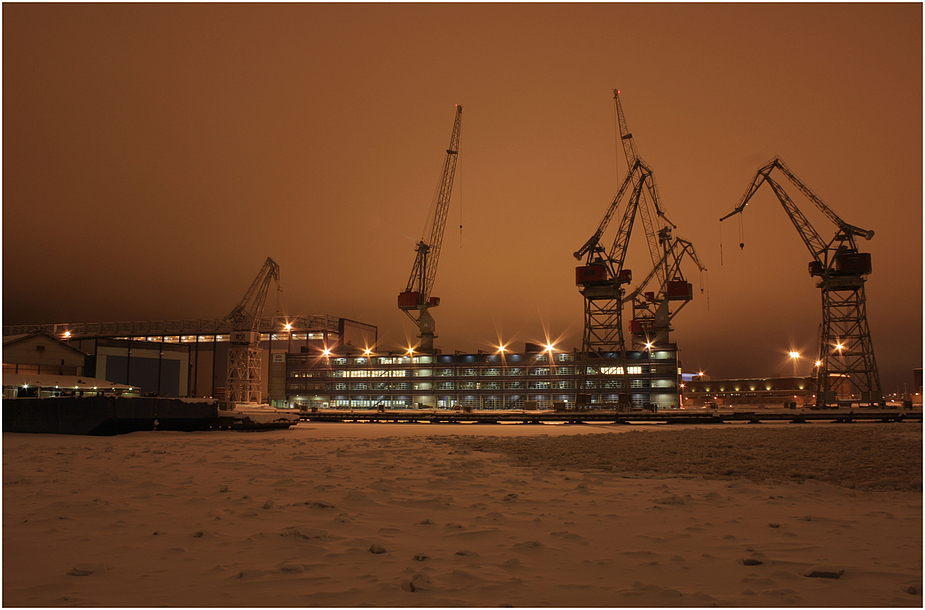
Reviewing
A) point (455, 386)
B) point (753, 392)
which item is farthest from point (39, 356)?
point (753, 392)

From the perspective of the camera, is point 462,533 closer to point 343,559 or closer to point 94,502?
point 343,559

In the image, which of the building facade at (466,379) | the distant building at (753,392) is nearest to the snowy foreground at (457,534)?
the building facade at (466,379)

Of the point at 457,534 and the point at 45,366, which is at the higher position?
the point at 45,366

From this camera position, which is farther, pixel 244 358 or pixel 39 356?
pixel 244 358

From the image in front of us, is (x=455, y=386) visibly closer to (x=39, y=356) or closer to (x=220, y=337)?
(x=220, y=337)

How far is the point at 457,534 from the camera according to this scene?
876cm

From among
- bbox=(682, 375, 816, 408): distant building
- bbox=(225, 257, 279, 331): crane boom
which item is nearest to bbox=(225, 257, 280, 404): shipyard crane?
bbox=(225, 257, 279, 331): crane boom

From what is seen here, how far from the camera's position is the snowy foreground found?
20.6ft

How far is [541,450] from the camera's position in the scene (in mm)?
22688

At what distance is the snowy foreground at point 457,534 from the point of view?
6277 mm

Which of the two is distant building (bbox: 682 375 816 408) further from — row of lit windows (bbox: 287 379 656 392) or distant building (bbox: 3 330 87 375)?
distant building (bbox: 3 330 87 375)

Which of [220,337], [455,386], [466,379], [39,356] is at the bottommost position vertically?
[455,386]

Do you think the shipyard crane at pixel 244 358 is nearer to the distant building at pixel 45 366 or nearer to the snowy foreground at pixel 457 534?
the distant building at pixel 45 366

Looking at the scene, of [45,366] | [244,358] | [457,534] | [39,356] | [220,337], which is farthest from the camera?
[220,337]
